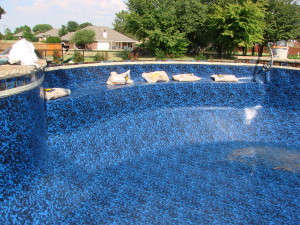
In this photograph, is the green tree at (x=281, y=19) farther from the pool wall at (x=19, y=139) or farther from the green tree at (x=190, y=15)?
the pool wall at (x=19, y=139)

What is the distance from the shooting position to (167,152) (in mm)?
7598

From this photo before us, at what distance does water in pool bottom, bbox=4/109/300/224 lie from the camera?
4.78 meters

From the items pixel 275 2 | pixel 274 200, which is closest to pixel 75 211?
pixel 274 200

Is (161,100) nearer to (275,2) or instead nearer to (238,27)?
(238,27)

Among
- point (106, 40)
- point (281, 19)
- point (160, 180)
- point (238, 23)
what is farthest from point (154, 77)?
point (106, 40)

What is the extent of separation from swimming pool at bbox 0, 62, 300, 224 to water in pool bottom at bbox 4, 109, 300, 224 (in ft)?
0.07

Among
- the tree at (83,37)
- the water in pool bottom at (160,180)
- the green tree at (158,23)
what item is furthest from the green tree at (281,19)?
the tree at (83,37)

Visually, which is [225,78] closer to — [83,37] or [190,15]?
[190,15]

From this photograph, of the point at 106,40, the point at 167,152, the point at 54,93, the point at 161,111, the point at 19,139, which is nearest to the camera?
the point at 19,139

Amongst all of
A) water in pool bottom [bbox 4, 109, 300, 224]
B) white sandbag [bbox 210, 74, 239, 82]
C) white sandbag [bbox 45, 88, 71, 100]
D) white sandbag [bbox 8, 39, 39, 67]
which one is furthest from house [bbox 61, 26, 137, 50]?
white sandbag [bbox 8, 39, 39, 67]

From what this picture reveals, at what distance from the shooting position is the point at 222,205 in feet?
17.3

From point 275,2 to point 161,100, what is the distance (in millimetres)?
21690

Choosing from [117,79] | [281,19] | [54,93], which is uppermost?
[281,19]

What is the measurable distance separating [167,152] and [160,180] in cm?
161
